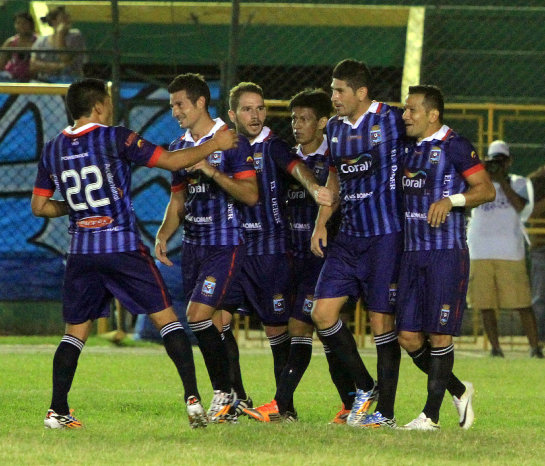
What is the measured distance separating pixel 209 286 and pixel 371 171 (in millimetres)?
1219

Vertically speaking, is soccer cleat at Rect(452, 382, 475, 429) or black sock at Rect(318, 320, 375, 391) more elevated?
black sock at Rect(318, 320, 375, 391)

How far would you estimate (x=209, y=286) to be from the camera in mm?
7547

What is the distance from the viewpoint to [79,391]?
9.54 metres

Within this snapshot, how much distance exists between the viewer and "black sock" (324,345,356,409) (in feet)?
26.5

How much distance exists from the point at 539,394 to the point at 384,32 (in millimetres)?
9044

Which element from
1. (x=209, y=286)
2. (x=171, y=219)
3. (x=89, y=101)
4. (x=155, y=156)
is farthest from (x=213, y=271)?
(x=89, y=101)

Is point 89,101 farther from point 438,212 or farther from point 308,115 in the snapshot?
point 438,212

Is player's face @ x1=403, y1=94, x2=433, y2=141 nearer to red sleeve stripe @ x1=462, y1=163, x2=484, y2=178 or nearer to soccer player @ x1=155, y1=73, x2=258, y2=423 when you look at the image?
red sleeve stripe @ x1=462, y1=163, x2=484, y2=178

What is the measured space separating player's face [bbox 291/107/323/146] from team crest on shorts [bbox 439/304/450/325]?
5.02ft

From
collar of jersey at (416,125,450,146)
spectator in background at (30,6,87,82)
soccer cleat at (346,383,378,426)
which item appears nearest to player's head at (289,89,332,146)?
collar of jersey at (416,125,450,146)

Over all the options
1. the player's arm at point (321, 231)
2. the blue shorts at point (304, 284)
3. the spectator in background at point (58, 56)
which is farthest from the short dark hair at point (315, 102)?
the spectator in background at point (58, 56)

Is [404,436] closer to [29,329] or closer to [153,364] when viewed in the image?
[153,364]

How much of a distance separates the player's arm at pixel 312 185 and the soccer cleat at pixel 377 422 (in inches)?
51.6

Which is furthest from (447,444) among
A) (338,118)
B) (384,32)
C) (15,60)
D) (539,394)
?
(384,32)
